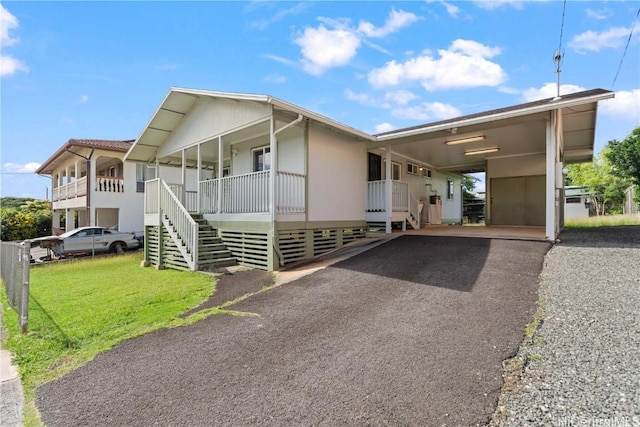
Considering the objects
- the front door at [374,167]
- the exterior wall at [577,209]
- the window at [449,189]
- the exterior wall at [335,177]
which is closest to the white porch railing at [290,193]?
the exterior wall at [335,177]

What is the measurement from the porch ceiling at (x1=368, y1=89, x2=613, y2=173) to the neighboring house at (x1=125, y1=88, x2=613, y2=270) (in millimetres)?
36

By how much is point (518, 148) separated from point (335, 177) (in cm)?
747

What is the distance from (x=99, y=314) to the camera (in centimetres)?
550

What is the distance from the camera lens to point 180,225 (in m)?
9.45

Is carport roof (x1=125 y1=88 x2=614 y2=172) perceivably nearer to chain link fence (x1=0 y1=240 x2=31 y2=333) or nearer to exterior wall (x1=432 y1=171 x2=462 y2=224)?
exterior wall (x1=432 y1=171 x2=462 y2=224)

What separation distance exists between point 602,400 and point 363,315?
8.59 feet

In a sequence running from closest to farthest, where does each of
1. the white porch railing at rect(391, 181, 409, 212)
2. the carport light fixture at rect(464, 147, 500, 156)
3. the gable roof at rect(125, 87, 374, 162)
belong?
the gable roof at rect(125, 87, 374, 162) < the white porch railing at rect(391, 181, 409, 212) < the carport light fixture at rect(464, 147, 500, 156)

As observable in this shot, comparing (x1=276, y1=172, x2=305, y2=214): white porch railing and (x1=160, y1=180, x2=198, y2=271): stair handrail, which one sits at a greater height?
(x1=276, y1=172, x2=305, y2=214): white porch railing

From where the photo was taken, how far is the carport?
25.4ft

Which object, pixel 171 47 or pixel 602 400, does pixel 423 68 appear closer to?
A: pixel 171 47

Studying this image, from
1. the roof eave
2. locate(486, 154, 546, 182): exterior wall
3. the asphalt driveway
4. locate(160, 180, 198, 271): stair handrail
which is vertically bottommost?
the asphalt driveway

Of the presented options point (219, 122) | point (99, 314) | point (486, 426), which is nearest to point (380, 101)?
point (219, 122)

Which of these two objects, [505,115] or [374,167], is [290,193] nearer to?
[374,167]

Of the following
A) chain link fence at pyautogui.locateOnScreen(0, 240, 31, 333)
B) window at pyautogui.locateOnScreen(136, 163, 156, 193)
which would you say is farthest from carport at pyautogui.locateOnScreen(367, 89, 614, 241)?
window at pyautogui.locateOnScreen(136, 163, 156, 193)
